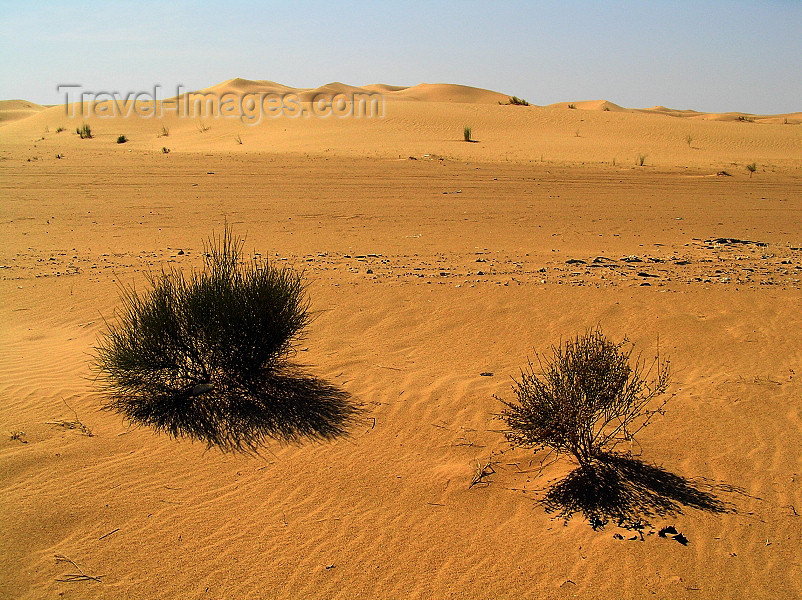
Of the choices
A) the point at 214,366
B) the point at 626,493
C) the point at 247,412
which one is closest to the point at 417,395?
the point at 247,412

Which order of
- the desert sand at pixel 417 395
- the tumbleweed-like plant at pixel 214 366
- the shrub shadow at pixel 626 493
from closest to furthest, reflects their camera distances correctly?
the desert sand at pixel 417 395, the shrub shadow at pixel 626 493, the tumbleweed-like plant at pixel 214 366

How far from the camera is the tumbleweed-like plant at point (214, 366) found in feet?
20.0

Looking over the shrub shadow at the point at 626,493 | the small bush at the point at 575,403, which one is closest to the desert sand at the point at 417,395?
the shrub shadow at the point at 626,493

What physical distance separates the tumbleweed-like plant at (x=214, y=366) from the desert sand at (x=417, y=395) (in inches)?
11.6

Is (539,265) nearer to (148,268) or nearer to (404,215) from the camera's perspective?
(404,215)

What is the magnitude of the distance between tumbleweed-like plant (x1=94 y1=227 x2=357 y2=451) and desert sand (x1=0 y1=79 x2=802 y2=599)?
29 centimetres

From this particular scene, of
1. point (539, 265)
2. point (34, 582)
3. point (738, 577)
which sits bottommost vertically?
point (34, 582)

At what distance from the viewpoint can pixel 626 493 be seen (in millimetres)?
4824

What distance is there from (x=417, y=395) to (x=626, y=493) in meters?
2.25

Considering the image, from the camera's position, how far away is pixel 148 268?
11.1 m

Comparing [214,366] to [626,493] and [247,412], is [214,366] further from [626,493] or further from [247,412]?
[626,493]

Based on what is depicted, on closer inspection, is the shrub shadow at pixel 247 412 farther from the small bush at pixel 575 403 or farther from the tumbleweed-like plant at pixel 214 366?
the small bush at pixel 575 403

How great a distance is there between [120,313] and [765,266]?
9546 mm

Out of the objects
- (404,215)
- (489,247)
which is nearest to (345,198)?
(404,215)
